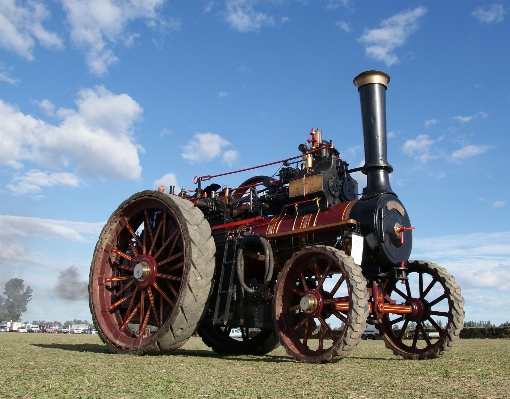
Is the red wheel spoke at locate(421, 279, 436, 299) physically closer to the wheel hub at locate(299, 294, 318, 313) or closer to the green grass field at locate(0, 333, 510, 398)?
the green grass field at locate(0, 333, 510, 398)

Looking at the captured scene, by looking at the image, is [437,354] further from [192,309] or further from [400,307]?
[192,309]

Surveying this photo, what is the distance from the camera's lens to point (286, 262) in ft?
27.2

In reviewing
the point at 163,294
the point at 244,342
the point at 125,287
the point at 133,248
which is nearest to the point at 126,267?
the point at 133,248

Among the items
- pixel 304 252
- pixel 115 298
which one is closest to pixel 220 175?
pixel 115 298

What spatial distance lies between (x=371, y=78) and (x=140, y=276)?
18.7 feet

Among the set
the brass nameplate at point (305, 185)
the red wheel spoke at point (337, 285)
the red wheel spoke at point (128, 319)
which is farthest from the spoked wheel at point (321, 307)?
the red wheel spoke at point (128, 319)

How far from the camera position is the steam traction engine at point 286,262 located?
8219 mm

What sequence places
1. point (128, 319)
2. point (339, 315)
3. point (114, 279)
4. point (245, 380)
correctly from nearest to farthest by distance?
1. point (245, 380)
2. point (339, 315)
3. point (128, 319)
4. point (114, 279)

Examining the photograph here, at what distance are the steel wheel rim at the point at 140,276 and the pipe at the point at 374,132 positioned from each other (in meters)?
3.61

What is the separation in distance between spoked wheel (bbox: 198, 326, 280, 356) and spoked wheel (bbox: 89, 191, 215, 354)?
189cm

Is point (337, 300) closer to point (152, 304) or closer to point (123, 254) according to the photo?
point (152, 304)

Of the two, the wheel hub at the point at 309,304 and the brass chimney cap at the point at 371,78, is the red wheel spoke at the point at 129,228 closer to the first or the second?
the wheel hub at the point at 309,304

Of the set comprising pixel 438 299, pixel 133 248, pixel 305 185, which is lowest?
pixel 438 299

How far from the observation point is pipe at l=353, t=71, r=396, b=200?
9.23m
